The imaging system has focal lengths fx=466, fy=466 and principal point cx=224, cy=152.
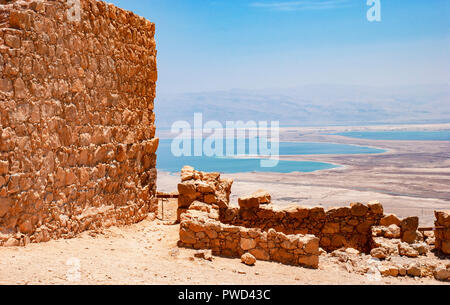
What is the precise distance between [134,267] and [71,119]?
2340mm

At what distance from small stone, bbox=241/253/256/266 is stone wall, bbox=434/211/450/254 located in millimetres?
4469

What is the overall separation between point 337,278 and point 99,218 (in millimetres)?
3678

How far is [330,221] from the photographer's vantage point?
389 inches

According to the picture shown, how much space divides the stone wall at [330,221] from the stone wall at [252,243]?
2.91m

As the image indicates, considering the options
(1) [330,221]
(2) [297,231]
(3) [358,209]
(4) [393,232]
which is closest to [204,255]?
(2) [297,231]

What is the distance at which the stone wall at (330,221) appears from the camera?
9.82 m

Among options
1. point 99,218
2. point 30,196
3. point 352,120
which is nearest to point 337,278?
point 99,218

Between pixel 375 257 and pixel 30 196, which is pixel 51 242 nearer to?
pixel 30 196

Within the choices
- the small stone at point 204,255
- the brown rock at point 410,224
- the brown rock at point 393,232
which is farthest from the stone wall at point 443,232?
the small stone at point 204,255

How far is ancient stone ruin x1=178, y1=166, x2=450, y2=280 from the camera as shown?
22.4ft

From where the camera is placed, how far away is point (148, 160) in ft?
29.4

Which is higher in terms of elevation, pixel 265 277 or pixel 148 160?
pixel 148 160

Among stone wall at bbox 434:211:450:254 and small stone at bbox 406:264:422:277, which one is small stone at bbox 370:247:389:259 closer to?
small stone at bbox 406:264:422:277

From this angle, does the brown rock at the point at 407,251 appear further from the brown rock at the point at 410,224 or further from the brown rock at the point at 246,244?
the brown rock at the point at 246,244
